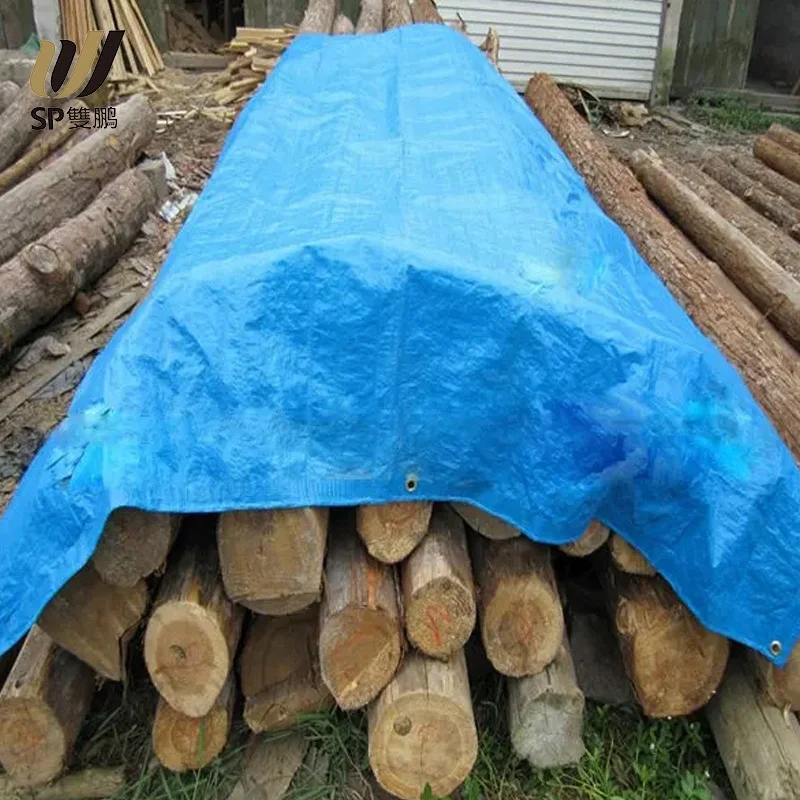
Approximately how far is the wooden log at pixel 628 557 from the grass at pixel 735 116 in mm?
9132

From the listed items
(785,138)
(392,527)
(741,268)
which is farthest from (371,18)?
(392,527)

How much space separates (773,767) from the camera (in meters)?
2.64

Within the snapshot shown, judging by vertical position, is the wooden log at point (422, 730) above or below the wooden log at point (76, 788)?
above

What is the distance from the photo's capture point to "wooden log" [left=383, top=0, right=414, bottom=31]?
818 cm

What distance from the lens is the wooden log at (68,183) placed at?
5641 millimetres

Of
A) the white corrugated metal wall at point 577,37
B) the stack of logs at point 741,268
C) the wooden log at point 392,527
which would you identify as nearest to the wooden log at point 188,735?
the wooden log at point 392,527

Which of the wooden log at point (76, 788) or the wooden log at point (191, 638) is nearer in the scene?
the wooden log at point (191, 638)

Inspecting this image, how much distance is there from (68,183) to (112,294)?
0.98 metres

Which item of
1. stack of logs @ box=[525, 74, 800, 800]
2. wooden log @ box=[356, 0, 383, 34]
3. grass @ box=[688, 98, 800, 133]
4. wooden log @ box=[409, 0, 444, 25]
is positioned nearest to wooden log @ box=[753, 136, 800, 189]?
stack of logs @ box=[525, 74, 800, 800]

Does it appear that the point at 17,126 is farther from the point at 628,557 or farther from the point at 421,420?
the point at 628,557

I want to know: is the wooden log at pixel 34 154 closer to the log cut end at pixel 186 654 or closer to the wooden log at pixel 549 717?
the log cut end at pixel 186 654

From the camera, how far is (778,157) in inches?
281

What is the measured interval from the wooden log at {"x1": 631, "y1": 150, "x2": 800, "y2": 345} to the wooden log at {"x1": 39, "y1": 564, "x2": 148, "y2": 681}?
Result: 122 inches

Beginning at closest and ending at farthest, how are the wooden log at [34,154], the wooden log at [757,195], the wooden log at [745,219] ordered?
1. the wooden log at [745,219]
2. the wooden log at [757,195]
3. the wooden log at [34,154]
